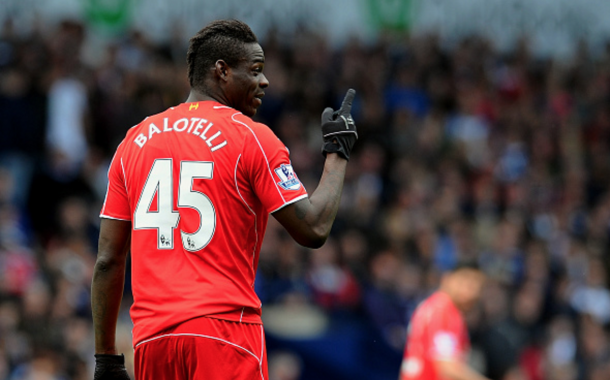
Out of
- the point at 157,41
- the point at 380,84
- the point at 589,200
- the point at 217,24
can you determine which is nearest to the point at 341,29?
the point at 380,84

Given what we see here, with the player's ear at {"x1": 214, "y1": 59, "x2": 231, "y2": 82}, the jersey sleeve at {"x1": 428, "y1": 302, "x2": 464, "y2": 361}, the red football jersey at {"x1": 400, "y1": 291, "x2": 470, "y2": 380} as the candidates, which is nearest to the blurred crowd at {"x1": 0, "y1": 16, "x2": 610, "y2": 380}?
the red football jersey at {"x1": 400, "y1": 291, "x2": 470, "y2": 380}

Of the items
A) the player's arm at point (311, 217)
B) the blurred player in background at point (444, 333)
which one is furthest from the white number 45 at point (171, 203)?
the blurred player in background at point (444, 333)

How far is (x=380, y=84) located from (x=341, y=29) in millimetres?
1351

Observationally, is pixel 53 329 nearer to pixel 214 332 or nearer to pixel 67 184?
pixel 67 184

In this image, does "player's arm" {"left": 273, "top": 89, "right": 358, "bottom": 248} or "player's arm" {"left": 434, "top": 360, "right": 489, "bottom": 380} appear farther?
"player's arm" {"left": 434, "top": 360, "right": 489, "bottom": 380}

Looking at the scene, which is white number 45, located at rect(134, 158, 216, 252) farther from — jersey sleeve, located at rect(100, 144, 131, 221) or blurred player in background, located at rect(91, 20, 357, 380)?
jersey sleeve, located at rect(100, 144, 131, 221)

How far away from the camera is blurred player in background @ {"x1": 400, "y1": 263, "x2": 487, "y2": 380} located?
669 cm

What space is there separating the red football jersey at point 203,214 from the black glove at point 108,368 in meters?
0.32

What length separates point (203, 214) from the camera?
11.2 ft

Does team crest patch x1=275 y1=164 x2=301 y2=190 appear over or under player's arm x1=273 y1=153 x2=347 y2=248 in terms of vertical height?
over

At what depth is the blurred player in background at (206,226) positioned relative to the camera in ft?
11.1

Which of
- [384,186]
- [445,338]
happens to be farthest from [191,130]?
[384,186]

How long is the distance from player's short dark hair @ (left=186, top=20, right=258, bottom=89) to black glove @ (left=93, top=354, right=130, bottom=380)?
1165mm

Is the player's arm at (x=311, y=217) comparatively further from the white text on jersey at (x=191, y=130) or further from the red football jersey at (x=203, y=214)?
the white text on jersey at (x=191, y=130)
